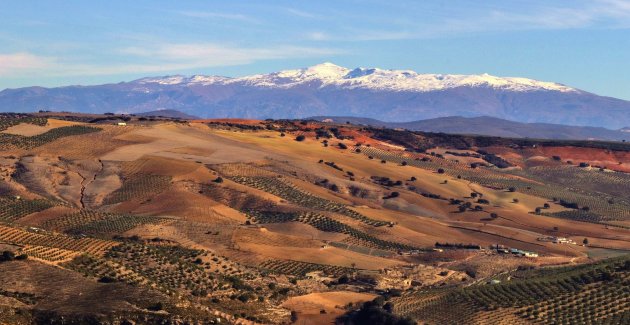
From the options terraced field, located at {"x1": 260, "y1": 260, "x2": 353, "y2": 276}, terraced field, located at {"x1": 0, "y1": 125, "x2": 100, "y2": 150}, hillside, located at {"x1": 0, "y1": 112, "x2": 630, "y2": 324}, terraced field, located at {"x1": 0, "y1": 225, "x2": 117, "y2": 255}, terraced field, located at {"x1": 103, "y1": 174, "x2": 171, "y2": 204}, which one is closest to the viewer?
hillside, located at {"x1": 0, "y1": 112, "x2": 630, "y2": 324}

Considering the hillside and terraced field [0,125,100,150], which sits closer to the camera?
the hillside

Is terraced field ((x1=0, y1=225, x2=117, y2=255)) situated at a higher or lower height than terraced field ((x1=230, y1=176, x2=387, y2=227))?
higher

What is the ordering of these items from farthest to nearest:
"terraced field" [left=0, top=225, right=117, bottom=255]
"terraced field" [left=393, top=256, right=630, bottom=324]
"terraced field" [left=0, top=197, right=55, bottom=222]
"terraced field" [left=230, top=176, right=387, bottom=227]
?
"terraced field" [left=230, top=176, right=387, bottom=227] < "terraced field" [left=0, top=197, right=55, bottom=222] < "terraced field" [left=0, top=225, right=117, bottom=255] < "terraced field" [left=393, top=256, right=630, bottom=324]

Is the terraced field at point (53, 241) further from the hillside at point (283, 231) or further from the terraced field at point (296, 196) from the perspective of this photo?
the terraced field at point (296, 196)

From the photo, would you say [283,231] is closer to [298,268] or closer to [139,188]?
[298,268]

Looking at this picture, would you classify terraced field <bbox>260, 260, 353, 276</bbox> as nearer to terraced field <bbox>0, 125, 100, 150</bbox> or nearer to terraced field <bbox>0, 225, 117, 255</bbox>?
terraced field <bbox>0, 225, 117, 255</bbox>

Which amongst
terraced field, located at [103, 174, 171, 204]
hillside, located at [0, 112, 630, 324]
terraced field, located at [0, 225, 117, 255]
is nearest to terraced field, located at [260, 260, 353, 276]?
hillside, located at [0, 112, 630, 324]

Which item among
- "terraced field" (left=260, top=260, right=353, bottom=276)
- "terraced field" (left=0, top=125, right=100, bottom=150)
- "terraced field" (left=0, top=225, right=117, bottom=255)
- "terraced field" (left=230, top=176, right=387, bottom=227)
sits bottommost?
"terraced field" (left=260, top=260, right=353, bottom=276)

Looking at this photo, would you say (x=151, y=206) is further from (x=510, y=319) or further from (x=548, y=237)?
(x=510, y=319)

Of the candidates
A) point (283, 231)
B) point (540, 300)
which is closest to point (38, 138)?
point (283, 231)
